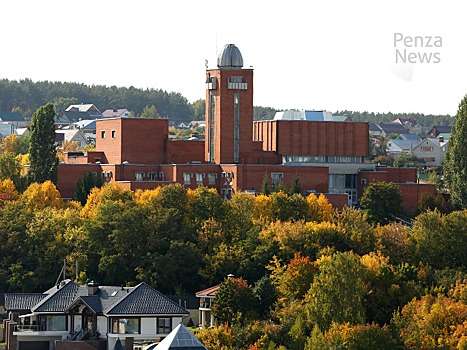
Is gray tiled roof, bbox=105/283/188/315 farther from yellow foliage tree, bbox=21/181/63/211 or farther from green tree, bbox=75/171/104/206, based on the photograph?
green tree, bbox=75/171/104/206

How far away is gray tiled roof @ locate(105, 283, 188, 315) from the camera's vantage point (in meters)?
74.1

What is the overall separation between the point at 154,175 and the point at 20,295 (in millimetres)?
37986

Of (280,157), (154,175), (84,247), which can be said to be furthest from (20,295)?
(280,157)

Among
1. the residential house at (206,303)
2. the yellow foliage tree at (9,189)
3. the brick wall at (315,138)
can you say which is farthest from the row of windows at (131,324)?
the brick wall at (315,138)

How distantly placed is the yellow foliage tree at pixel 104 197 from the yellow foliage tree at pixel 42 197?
15.7 ft

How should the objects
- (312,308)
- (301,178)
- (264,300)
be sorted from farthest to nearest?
(301,178) < (264,300) < (312,308)

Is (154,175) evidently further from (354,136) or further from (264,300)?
(264,300)

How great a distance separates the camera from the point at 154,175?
11612cm

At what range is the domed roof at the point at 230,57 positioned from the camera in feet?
390

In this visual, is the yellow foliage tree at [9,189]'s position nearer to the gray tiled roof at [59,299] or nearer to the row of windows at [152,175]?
the row of windows at [152,175]

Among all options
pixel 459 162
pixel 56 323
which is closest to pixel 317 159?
pixel 459 162

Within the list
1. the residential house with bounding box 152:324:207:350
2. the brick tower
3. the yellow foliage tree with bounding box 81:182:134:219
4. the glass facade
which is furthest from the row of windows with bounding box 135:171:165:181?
the residential house with bounding box 152:324:207:350

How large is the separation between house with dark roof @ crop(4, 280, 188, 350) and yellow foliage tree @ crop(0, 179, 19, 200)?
29731 mm

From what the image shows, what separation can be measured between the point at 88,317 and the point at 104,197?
23.2m
